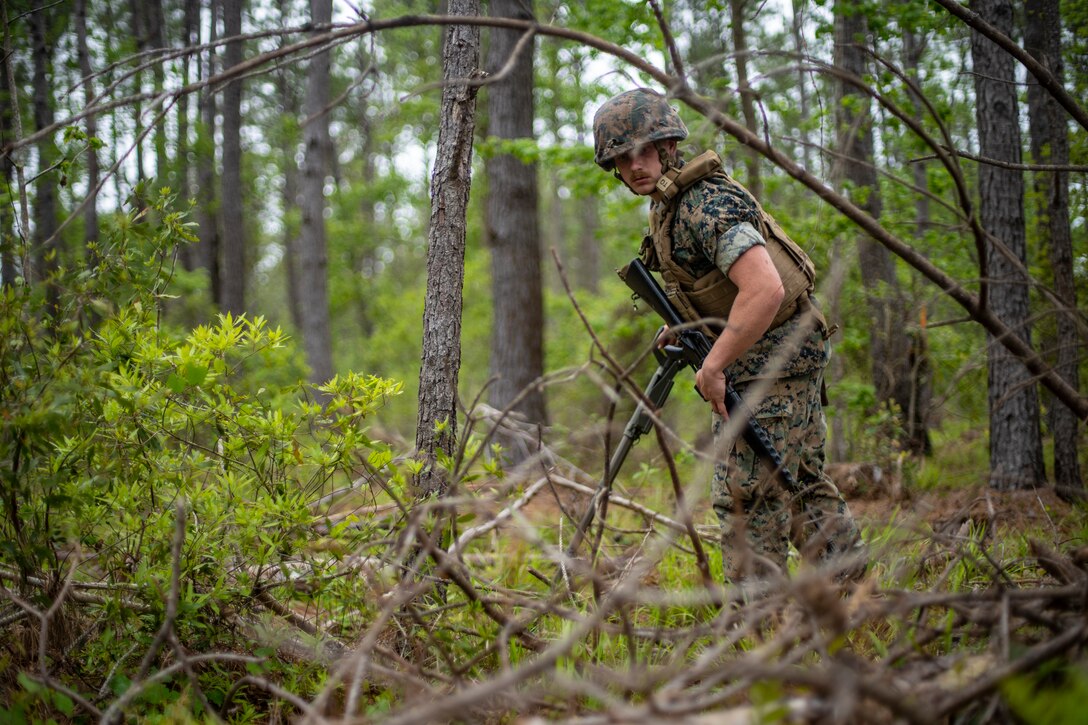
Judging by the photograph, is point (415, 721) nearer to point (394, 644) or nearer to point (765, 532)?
point (394, 644)

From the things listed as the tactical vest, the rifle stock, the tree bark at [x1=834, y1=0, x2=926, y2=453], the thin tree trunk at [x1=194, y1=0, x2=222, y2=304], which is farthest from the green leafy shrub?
the thin tree trunk at [x1=194, y1=0, x2=222, y2=304]

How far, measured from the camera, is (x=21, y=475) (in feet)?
6.86

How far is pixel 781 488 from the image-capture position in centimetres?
277

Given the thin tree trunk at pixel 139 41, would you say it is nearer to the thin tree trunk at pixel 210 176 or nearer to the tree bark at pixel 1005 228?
the thin tree trunk at pixel 210 176

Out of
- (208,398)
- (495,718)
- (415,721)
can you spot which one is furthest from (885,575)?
(208,398)

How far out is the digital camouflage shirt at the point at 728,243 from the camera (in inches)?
99.2

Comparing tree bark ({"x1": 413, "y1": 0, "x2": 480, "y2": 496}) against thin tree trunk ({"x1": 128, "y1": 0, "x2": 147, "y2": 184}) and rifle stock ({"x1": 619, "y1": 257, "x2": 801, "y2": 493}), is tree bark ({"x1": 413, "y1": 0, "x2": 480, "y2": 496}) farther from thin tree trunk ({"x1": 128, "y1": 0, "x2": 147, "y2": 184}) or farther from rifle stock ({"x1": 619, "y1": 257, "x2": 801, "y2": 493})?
thin tree trunk ({"x1": 128, "y1": 0, "x2": 147, "y2": 184})

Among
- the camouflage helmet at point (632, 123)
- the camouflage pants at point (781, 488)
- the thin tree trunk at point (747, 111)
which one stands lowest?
the camouflage pants at point (781, 488)

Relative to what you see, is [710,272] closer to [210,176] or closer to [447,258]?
[447,258]

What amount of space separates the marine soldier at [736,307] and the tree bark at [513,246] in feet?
12.3

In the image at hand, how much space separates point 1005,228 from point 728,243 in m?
2.58

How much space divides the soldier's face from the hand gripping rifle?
0.32m

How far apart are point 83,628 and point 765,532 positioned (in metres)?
2.44

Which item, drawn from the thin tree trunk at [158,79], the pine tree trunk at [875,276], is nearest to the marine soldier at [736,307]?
the pine tree trunk at [875,276]
